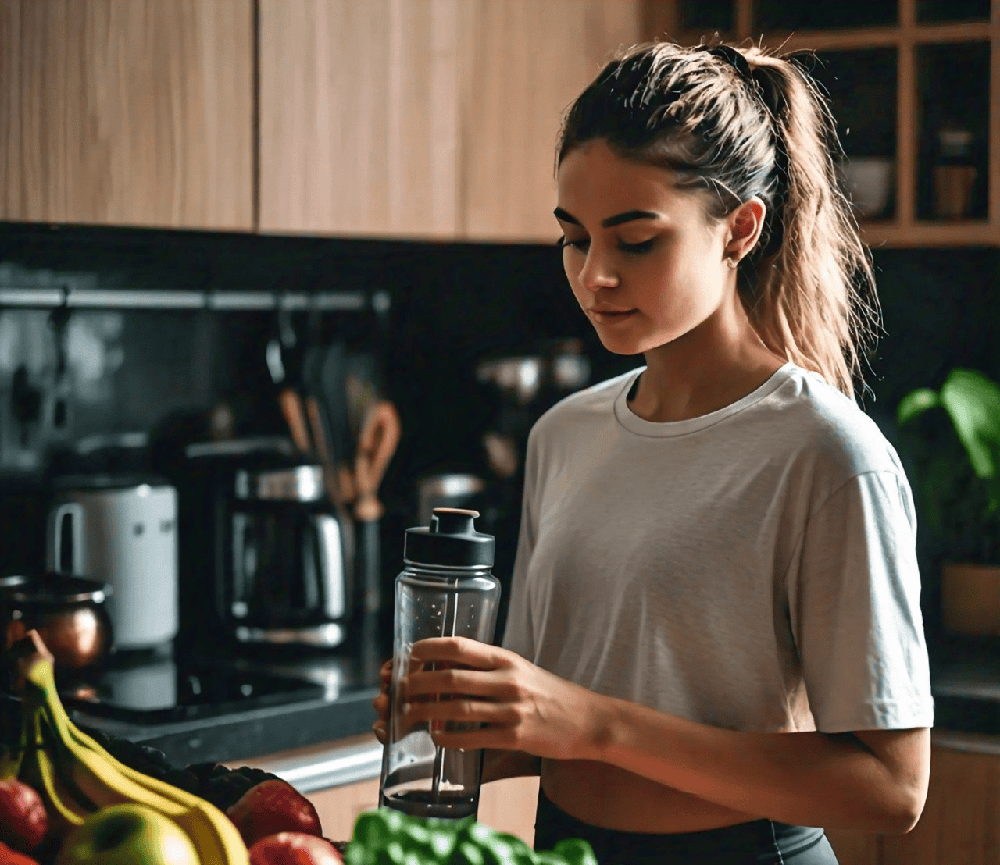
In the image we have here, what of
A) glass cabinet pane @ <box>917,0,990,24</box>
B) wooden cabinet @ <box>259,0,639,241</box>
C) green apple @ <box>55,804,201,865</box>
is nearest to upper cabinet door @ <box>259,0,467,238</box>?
wooden cabinet @ <box>259,0,639,241</box>

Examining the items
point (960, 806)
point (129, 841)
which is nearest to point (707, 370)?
point (129, 841)

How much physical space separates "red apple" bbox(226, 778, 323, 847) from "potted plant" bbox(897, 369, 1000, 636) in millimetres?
1635

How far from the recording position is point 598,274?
100cm

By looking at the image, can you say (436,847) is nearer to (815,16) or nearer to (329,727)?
(329,727)

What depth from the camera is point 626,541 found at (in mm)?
1097

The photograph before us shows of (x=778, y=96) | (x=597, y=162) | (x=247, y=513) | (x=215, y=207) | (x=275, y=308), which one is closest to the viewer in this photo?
(x=597, y=162)

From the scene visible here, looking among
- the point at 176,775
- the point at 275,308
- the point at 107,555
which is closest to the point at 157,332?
the point at 275,308

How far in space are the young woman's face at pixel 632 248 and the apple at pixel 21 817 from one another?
0.49 m

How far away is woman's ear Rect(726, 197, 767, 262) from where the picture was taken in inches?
42.3

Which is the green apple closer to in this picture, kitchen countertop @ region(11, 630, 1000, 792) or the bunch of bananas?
the bunch of bananas

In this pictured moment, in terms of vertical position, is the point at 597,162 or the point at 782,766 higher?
the point at 597,162

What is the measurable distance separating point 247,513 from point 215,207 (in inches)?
18.7

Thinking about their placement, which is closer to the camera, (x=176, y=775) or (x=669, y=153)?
(x=176, y=775)

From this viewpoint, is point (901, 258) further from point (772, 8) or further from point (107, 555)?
point (107, 555)
